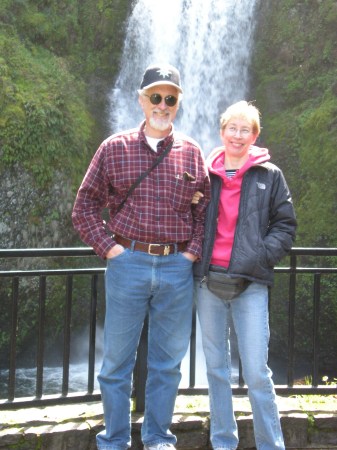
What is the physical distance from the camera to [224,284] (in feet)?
12.7

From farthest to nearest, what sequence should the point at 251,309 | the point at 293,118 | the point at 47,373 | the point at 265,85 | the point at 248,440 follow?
the point at 265,85 < the point at 293,118 < the point at 47,373 < the point at 248,440 < the point at 251,309

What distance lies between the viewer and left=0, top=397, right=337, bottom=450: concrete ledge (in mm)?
4238

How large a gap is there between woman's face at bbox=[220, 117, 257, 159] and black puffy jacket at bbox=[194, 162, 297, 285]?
0.47ft

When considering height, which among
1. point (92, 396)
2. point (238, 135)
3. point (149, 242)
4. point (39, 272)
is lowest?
point (92, 396)

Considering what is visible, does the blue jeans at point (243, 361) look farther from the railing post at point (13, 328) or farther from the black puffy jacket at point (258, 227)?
the railing post at point (13, 328)

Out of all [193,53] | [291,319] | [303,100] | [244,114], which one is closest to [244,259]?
[244,114]

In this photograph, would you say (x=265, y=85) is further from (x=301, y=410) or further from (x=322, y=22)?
(x=301, y=410)

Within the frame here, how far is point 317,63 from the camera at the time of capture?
55.4ft

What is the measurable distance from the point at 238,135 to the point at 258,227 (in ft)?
1.81

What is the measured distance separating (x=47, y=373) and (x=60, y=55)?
874 cm

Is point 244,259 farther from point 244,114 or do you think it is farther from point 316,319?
point 316,319

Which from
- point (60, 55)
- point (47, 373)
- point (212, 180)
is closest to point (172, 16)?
point (60, 55)

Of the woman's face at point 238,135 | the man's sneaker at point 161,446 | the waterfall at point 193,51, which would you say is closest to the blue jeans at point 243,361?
the man's sneaker at point 161,446

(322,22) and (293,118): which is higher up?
(322,22)
